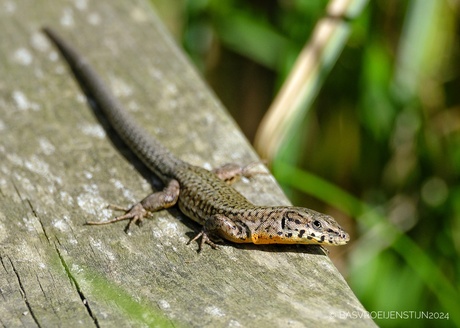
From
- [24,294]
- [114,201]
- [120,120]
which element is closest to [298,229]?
[114,201]

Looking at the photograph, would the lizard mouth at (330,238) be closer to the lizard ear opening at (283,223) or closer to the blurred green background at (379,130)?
the lizard ear opening at (283,223)

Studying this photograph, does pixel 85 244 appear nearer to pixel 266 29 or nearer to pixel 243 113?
pixel 266 29

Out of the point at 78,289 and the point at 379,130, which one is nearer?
the point at 78,289

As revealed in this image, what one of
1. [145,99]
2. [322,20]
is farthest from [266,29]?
[145,99]

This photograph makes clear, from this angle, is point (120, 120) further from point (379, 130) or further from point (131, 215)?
point (379, 130)

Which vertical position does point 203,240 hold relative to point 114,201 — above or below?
above

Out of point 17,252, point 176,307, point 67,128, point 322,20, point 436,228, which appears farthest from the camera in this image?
point 436,228
